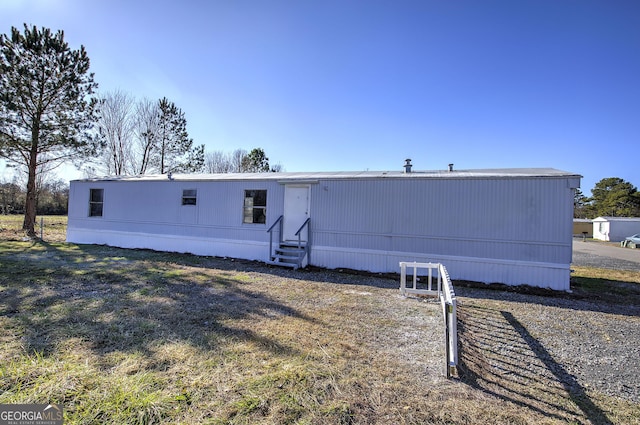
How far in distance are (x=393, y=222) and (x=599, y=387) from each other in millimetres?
5703

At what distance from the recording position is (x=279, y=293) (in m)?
6.01

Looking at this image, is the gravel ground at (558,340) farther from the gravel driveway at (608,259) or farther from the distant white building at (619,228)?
the distant white building at (619,228)

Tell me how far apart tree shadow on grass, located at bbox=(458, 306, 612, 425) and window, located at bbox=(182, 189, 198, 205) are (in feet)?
30.4

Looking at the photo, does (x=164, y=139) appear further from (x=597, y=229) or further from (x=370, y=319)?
(x=597, y=229)

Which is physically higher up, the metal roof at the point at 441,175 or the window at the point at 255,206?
the metal roof at the point at 441,175

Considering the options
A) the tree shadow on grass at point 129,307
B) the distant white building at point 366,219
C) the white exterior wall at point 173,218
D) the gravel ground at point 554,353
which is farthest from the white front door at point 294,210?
the gravel ground at point 554,353

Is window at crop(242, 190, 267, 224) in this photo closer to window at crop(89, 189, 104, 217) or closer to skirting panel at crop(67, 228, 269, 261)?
skirting panel at crop(67, 228, 269, 261)

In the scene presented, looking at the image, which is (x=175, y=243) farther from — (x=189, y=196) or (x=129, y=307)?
(x=129, y=307)

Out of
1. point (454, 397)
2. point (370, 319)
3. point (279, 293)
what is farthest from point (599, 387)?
point (279, 293)

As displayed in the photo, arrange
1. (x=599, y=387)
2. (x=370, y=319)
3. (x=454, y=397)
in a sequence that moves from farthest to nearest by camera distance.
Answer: (x=370, y=319) → (x=599, y=387) → (x=454, y=397)

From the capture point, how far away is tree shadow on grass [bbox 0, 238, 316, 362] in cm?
352

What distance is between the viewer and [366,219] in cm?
862

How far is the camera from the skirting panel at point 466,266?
7.13 metres

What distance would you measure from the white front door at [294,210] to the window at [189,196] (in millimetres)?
3484
